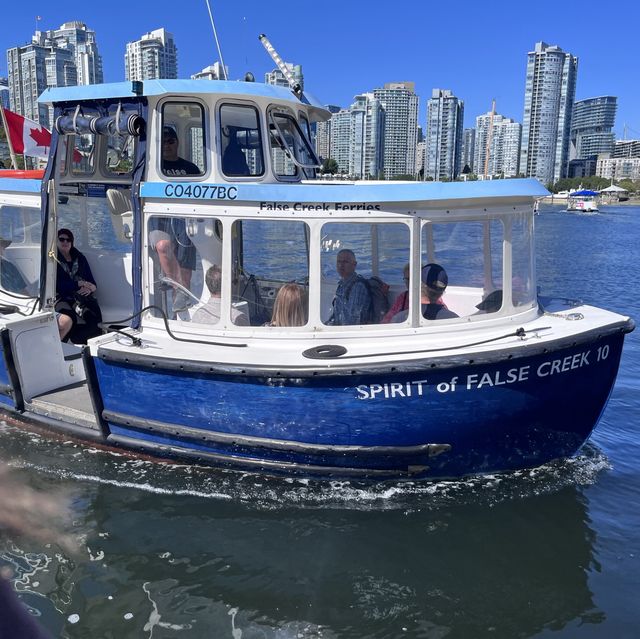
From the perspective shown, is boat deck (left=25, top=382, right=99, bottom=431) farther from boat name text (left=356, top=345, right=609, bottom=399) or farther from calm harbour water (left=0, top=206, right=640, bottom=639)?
boat name text (left=356, top=345, right=609, bottom=399)

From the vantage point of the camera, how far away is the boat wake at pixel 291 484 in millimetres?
5812

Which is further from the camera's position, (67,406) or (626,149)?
(626,149)

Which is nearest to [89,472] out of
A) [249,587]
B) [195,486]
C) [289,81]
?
[195,486]

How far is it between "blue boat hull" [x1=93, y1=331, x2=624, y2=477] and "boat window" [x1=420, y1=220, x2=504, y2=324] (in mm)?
837

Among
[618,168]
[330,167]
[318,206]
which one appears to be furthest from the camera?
[618,168]

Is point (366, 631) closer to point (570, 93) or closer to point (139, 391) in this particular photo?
point (139, 391)

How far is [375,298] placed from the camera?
5.95 m

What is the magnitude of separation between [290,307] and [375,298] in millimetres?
751

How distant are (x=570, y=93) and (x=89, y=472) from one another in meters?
74.6

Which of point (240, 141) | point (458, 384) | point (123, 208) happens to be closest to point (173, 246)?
point (123, 208)

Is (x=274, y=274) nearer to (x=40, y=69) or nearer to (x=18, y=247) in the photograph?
(x=18, y=247)

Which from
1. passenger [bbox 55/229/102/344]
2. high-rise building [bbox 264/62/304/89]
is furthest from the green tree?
passenger [bbox 55/229/102/344]

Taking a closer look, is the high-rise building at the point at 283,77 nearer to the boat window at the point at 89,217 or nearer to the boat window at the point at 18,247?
the boat window at the point at 89,217

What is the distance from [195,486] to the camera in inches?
239
